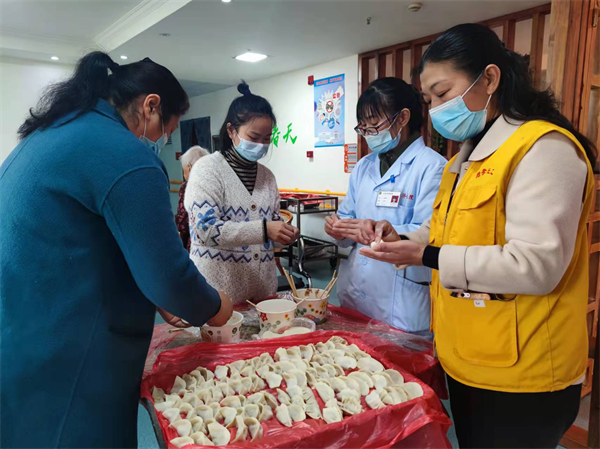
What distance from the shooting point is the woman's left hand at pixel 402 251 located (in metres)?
0.96

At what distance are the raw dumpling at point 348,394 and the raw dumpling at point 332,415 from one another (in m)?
0.05

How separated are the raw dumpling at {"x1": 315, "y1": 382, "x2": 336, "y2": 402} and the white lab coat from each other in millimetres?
561

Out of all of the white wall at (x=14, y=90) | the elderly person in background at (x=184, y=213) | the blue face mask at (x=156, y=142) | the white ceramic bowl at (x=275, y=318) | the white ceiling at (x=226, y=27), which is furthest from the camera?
the white wall at (x=14, y=90)

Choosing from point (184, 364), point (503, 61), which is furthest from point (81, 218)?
point (503, 61)

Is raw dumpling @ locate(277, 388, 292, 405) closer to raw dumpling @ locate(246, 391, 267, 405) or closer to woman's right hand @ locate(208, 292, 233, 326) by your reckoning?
raw dumpling @ locate(246, 391, 267, 405)

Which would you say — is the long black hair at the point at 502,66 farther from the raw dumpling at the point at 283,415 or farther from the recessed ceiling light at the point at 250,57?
the recessed ceiling light at the point at 250,57

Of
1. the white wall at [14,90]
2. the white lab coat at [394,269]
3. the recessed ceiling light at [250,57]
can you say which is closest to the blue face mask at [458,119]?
the white lab coat at [394,269]

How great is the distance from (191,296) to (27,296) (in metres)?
0.30

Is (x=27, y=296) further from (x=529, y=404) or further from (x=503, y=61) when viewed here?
(x=503, y=61)

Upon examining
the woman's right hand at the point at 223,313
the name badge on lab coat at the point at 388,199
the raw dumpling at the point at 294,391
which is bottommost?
the raw dumpling at the point at 294,391

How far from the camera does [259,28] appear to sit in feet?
13.9

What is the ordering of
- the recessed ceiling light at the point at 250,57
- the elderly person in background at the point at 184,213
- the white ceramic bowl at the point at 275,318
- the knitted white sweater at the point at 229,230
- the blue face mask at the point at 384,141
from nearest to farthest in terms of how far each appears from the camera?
the white ceramic bowl at the point at 275,318
the knitted white sweater at the point at 229,230
the blue face mask at the point at 384,141
the elderly person in background at the point at 184,213
the recessed ceiling light at the point at 250,57

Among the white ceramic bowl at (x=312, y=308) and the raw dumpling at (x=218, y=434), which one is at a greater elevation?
the white ceramic bowl at (x=312, y=308)

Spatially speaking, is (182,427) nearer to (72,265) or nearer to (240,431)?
(240,431)
